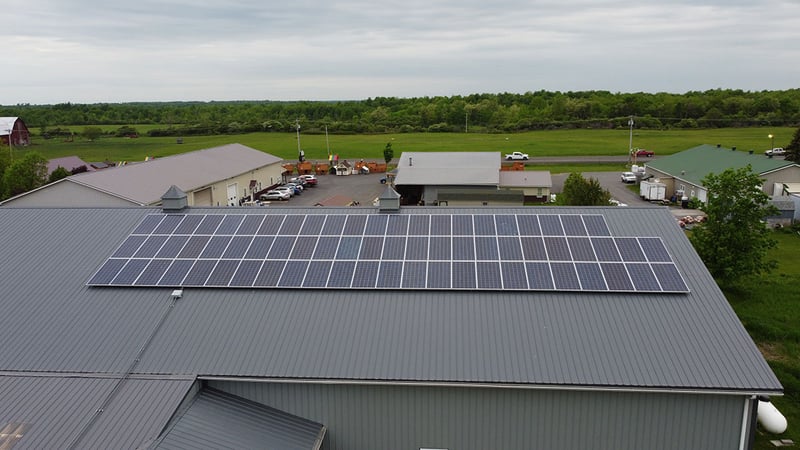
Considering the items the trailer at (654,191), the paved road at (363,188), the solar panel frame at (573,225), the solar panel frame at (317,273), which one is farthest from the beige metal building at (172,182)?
the trailer at (654,191)

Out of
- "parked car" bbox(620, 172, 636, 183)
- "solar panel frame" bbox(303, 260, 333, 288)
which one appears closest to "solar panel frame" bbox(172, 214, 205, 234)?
"solar panel frame" bbox(303, 260, 333, 288)

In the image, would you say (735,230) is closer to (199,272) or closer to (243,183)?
(199,272)

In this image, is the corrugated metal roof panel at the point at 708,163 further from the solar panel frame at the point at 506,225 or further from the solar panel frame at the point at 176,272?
the solar panel frame at the point at 176,272

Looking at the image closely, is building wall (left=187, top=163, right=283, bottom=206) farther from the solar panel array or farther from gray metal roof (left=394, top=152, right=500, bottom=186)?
the solar panel array

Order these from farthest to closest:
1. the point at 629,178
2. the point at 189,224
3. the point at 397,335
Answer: the point at 629,178 → the point at 189,224 → the point at 397,335

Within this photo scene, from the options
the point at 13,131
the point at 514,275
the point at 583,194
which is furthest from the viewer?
the point at 13,131

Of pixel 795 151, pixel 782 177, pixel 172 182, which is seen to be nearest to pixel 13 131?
pixel 172 182
